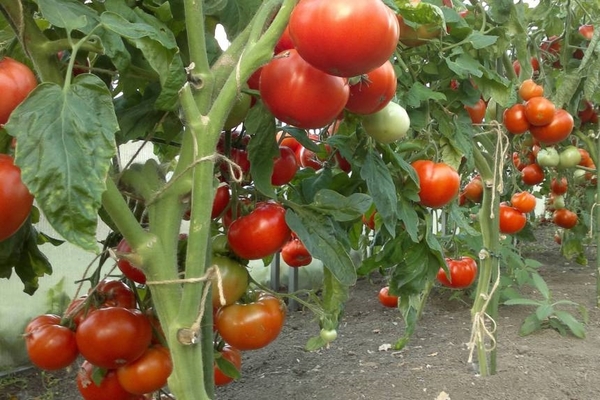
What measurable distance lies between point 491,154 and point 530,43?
2.33ft

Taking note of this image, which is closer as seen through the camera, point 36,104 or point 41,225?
point 36,104

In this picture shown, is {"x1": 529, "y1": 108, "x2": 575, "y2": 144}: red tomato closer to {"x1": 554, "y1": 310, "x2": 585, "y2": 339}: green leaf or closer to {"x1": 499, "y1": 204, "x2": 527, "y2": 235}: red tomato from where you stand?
{"x1": 499, "y1": 204, "x2": 527, "y2": 235}: red tomato

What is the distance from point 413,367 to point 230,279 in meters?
1.40

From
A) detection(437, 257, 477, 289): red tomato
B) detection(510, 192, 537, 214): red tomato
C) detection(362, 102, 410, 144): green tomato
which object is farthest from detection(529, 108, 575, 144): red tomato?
detection(362, 102, 410, 144): green tomato

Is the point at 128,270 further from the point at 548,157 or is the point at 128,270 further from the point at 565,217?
the point at 565,217

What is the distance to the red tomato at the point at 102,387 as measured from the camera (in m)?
0.77

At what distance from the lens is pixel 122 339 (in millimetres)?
688

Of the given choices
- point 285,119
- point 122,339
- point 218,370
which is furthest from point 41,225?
point 285,119

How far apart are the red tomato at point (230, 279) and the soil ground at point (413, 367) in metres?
1.02

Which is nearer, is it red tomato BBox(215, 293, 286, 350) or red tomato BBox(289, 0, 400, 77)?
red tomato BBox(289, 0, 400, 77)

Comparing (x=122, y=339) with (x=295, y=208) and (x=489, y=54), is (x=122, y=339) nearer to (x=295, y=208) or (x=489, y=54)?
(x=295, y=208)

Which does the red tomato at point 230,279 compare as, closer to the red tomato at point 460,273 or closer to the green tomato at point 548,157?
the red tomato at point 460,273

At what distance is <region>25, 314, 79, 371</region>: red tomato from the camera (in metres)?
0.75

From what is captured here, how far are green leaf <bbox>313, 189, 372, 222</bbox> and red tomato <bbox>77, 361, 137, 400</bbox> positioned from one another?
352mm
